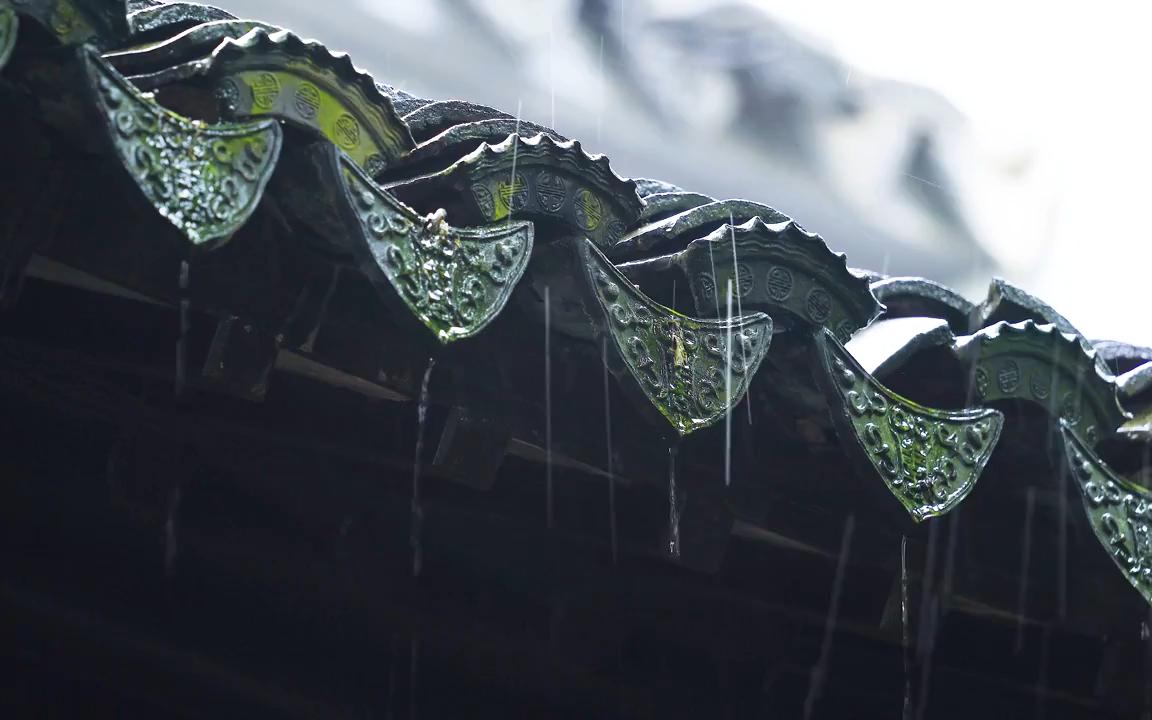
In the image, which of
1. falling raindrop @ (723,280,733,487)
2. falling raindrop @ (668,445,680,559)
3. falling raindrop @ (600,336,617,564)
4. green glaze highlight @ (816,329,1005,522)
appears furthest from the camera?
falling raindrop @ (668,445,680,559)

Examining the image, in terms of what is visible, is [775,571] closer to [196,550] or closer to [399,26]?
[196,550]

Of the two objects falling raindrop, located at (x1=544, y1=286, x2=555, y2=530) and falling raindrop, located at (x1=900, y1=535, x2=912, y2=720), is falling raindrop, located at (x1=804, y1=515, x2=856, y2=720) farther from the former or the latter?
falling raindrop, located at (x1=544, y1=286, x2=555, y2=530)

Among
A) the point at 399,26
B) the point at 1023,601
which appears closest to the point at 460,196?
the point at 1023,601

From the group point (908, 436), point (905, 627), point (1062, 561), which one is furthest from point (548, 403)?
point (1062, 561)

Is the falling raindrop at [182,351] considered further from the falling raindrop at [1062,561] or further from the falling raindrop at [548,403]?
the falling raindrop at [1062,561]

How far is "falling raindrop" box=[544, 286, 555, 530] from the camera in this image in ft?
9.60

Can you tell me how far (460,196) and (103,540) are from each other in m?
1.31

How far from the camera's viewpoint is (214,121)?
9.69ft

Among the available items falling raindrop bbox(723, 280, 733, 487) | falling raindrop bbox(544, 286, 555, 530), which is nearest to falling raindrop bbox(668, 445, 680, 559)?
falling raindrop bbox(723, 280, 733, 487)

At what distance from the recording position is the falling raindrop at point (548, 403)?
293cm

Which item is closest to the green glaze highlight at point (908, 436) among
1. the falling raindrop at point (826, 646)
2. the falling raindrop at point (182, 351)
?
the falling raindrop at point (826, 646)

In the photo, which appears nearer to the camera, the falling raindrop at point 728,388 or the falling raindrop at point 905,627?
the falling raindrop at point 728,388

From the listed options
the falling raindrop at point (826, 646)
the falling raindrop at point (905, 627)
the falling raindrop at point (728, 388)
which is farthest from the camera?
the falling raindrop at point (826, 646)

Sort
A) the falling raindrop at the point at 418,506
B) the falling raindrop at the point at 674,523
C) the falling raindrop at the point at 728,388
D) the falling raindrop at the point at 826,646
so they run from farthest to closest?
the falling raindrop at the point at 826,646 → the falling raindrop at the point at 674,523 → the falling raindrop at the point at 418,506 → the falling raindrop at the point at 728,388
